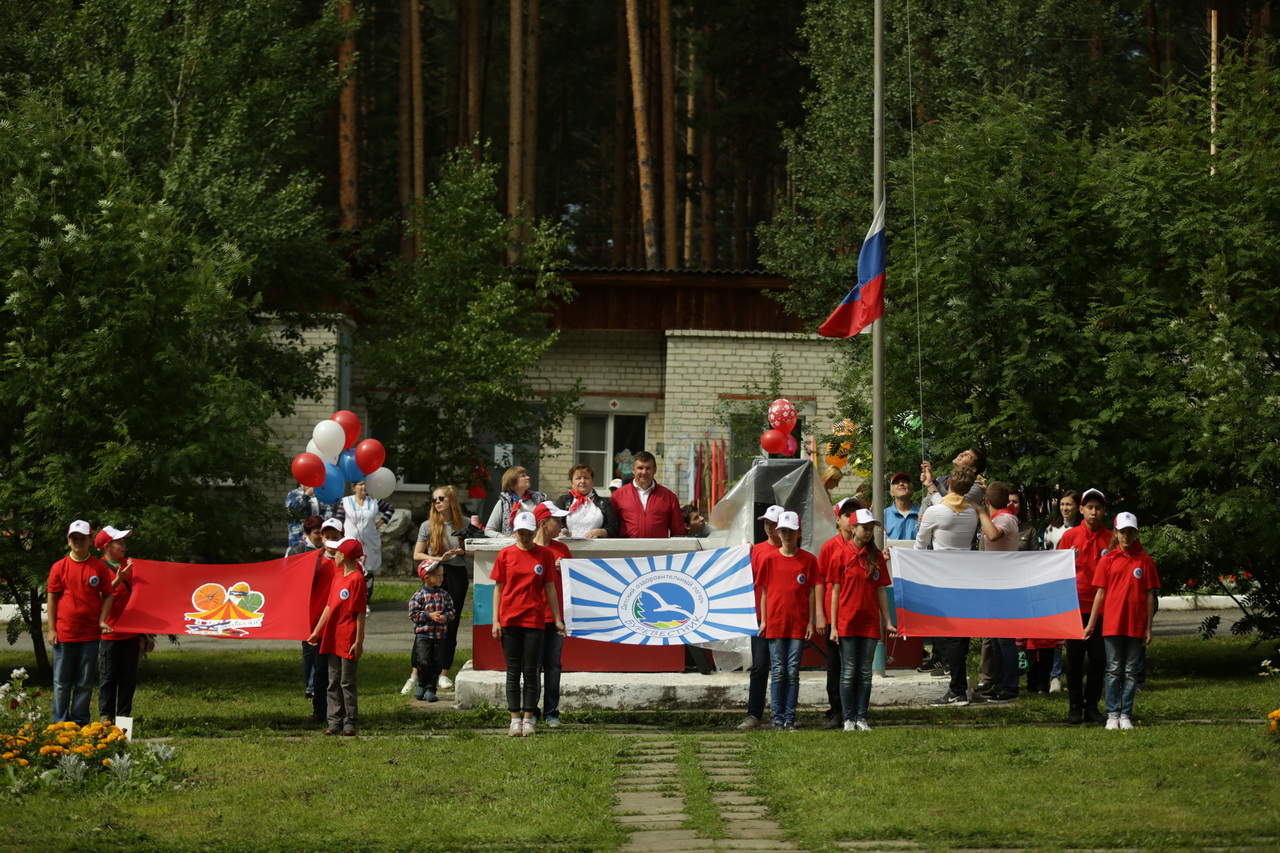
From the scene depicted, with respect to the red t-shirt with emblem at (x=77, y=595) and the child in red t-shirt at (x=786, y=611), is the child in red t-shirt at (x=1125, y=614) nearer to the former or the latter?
the child in red t-shirt at (x=786, y=611)

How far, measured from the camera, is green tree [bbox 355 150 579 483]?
25.1m

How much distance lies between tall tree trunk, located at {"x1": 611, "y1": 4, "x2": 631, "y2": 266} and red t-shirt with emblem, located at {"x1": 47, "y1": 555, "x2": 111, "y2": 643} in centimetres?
3006

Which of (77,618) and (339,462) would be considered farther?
(339,462)

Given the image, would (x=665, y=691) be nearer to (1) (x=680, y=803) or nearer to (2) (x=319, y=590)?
(2) (x=319, y=590)

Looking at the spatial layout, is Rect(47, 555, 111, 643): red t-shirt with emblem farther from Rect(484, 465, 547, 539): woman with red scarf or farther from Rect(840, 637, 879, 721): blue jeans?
Rect(840, 637, 879, 721): blue jeans

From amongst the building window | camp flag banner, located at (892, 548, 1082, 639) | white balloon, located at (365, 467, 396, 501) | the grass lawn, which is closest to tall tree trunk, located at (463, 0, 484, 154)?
the building window

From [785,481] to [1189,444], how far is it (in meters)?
4.56

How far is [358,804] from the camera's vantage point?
329 inches

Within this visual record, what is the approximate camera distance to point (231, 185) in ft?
69.6

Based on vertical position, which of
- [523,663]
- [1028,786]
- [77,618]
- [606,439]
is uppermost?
[606,439]

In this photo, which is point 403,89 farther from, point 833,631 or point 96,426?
point 833,631

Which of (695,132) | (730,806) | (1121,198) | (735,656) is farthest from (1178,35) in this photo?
(730,806)

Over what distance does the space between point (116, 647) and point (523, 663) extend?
3155 mm

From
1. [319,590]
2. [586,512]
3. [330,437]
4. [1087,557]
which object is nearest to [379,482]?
[330,437]
